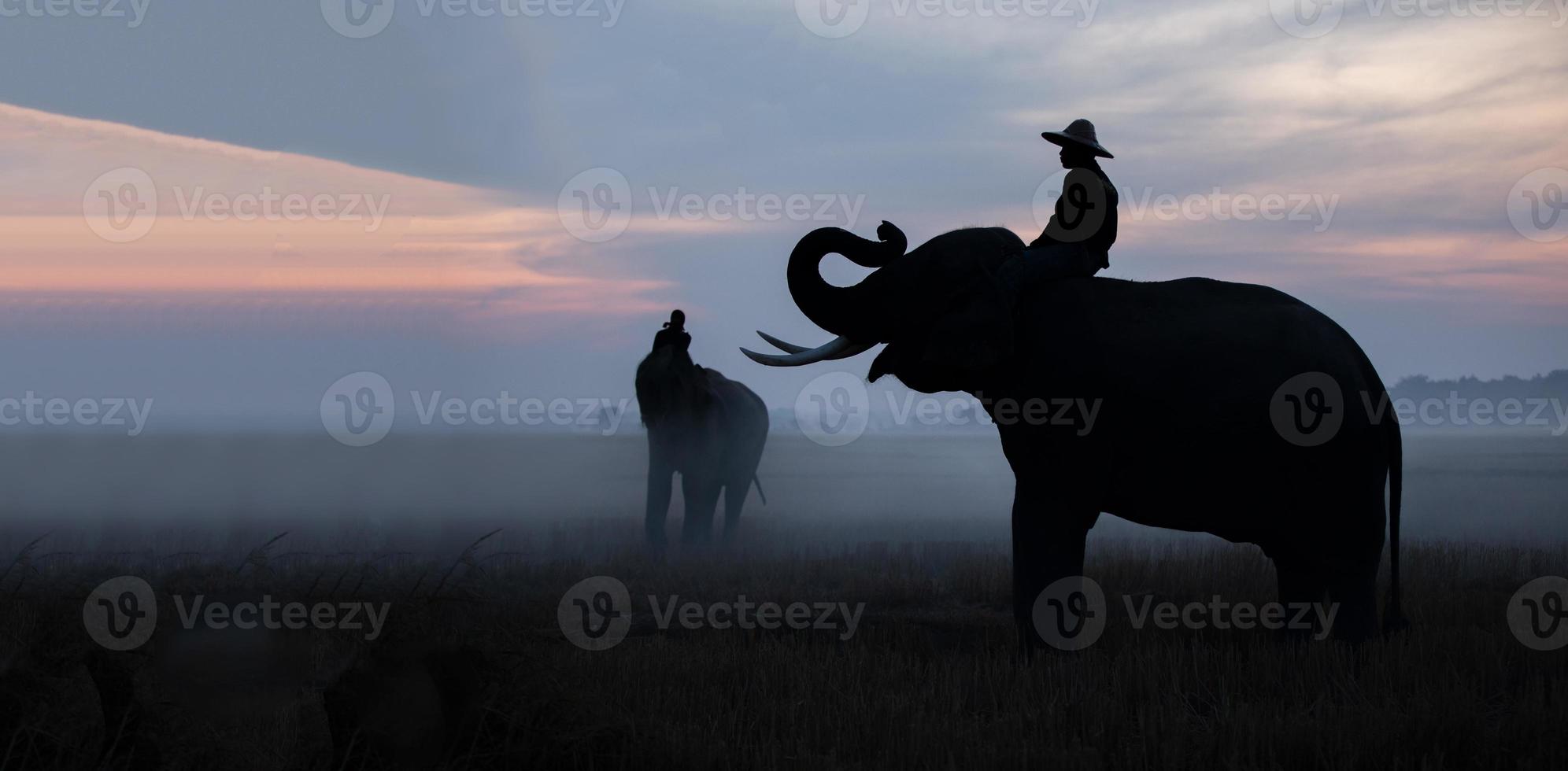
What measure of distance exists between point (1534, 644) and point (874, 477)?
61019 mm

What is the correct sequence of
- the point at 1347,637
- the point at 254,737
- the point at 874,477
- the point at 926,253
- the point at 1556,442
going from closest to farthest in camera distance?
the point at 254,737 < the point at 1347,637 < the point at 926,253 < the point at 874,477 < the point at 1556,442

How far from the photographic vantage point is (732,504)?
72.8 feet

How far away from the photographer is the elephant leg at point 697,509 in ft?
65.9

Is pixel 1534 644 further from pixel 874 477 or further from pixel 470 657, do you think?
pixel 874 477

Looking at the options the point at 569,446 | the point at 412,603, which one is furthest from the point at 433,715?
the point at 569,446

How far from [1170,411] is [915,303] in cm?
190

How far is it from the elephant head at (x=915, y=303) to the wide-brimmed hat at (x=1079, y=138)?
2.45 ft

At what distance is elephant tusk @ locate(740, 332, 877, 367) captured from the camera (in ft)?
33.0

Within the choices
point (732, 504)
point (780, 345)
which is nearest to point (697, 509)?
point (732, 504)

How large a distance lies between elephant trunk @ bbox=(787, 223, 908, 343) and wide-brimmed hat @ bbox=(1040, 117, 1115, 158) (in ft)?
4.38

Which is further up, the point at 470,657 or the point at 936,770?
the point at 470,657

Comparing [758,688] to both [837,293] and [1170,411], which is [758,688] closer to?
[837,293]

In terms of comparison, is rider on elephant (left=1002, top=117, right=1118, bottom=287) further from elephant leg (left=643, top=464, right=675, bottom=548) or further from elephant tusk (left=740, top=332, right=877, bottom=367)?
elephant leg (left=643, top=464, right=675, bottom=548)

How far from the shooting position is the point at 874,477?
70.1 metres
